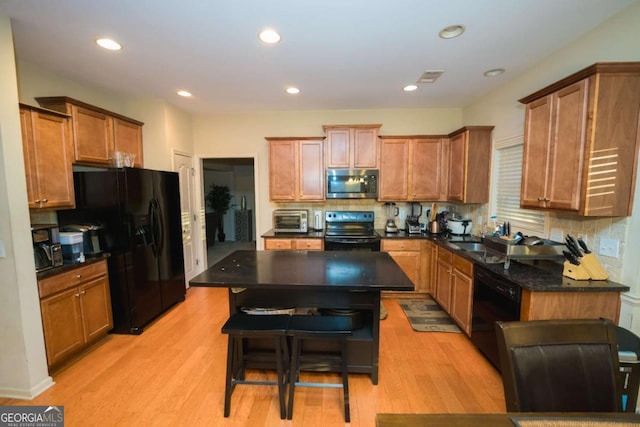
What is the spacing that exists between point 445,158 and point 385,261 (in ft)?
7.60

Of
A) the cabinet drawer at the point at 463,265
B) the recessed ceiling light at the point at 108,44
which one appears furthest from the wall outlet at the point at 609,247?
the recessed ceiling light at the point at 108,44

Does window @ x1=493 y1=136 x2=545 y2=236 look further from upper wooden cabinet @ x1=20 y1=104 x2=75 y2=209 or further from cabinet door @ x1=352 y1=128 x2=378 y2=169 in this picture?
upper wooden cabinet @ x1=20 y1=104 x2=75 y2=209

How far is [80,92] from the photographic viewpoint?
3.05m

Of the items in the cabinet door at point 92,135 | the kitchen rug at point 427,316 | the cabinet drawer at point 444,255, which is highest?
the cabinet door at point 92,135

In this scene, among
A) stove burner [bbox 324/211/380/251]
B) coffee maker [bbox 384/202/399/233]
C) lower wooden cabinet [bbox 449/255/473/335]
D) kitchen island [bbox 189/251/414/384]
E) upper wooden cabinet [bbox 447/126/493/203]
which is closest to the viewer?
kitchen island [bbox 189/251/414/384]

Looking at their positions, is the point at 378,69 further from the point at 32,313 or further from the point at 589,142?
the point at 32,313

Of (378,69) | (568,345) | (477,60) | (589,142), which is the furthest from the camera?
(378,69)

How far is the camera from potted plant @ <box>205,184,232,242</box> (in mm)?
7770

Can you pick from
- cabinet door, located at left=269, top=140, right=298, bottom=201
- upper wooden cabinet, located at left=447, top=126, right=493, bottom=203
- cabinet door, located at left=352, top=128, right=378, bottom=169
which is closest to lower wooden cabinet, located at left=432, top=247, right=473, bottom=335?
upper wooden cabinet, located at left=447, top=126, right=493, bottom=203

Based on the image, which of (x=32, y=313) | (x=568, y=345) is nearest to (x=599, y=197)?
(x=568, y=345)

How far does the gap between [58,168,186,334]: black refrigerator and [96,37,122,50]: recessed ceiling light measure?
1109mm

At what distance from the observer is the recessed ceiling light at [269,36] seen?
2055 millimetres

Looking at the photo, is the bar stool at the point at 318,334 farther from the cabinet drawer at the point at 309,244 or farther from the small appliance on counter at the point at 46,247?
the small appliance on counter at the point at 46,247

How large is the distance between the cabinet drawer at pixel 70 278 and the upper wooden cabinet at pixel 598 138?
4059mm
